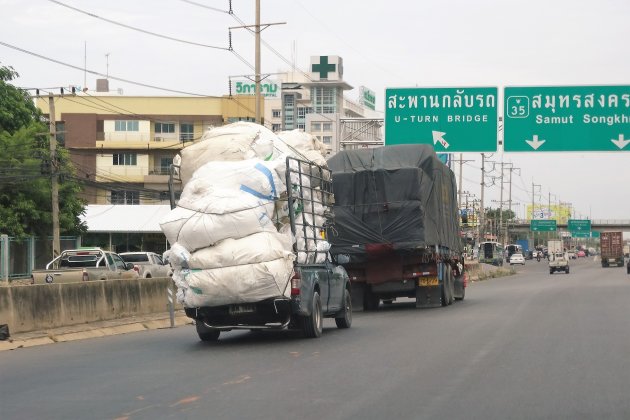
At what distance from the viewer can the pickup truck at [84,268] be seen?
31.3 metres

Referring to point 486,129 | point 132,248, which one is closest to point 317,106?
point 132,248

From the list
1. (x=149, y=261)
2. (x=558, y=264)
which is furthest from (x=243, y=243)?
(x=558, y=264)

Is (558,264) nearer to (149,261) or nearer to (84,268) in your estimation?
(149,261)

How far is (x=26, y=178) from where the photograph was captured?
48.4 meters

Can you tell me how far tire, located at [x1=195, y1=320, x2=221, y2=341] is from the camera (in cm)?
1695

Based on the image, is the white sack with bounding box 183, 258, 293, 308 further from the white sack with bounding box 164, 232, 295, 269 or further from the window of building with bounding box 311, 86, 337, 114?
the window of building with bounding box 311, 86, 337, 114

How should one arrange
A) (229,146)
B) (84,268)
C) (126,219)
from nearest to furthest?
(229,146), (84,268), (126,219)

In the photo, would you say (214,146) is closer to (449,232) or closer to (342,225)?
(342,225)

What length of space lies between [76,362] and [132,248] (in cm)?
5636

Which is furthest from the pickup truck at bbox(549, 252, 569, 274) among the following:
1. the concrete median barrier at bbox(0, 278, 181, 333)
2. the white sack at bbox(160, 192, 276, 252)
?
the white sack at bbox(160, 192, 276, 252)

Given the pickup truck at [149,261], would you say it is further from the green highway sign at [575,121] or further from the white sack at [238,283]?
the white sack at [238,283]

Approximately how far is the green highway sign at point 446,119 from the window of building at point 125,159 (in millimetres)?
57326

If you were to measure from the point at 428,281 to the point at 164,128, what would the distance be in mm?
67112

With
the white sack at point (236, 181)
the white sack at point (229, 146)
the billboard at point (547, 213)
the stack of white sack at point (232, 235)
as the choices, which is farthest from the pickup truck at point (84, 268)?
the billboard at point (547, 213)
